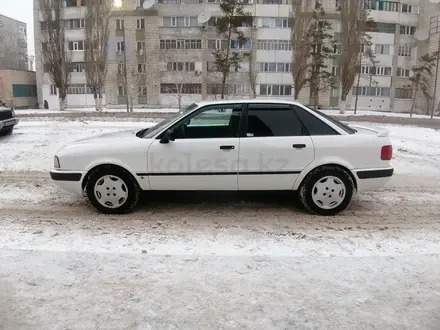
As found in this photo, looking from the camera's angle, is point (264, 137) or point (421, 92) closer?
point (264, 137)

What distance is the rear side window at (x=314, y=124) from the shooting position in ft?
17.1

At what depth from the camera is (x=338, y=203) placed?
17.2ft

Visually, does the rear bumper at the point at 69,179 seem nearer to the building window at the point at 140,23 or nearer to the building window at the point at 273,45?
the building window at the point at 273,45

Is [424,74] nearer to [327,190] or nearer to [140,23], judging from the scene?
[140,23]

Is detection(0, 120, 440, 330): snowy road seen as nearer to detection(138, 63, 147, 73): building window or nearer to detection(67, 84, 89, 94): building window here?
detection(138, 63, 147, 73): building window

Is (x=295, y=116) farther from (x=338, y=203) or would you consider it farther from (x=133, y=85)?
(x=133, y=85)

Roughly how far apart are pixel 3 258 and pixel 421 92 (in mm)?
47837

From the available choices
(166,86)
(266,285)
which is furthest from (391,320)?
(166,86)

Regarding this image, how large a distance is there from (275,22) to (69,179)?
40.0 meters

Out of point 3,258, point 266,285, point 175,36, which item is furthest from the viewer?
point 175,36

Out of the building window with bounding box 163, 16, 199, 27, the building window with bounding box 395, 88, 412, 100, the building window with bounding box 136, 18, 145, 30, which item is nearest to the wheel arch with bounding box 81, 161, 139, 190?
the building window with bounding box 163, 16, 199, 27

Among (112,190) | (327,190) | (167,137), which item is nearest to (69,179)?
(112,190)

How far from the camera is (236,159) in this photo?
5094 mm

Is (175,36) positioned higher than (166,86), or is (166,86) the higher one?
(175,36)
